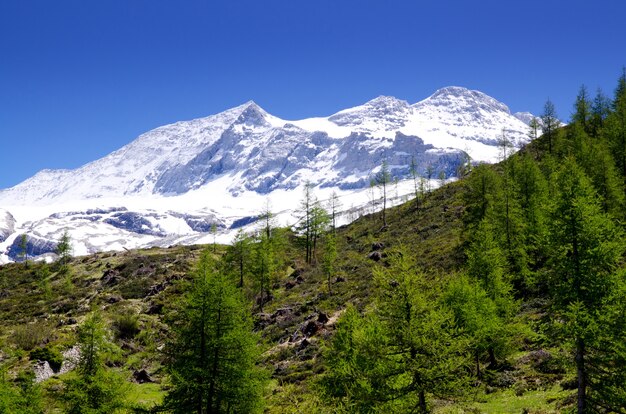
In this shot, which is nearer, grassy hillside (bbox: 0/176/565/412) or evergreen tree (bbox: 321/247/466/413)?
evergreen tree (bbox: 321/247/466/413)

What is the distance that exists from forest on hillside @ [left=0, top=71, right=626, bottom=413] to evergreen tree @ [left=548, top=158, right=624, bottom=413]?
0.06 m

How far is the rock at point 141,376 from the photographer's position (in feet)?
140

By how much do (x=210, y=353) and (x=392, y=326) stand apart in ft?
32.9

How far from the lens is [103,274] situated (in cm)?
→ 8631

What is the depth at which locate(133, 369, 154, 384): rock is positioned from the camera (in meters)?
42.8

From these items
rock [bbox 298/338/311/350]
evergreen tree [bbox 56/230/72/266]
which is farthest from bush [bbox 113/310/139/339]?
evergreen tree [bbox 56/230/72/266]

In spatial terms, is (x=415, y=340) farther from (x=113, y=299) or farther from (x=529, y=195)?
(x=113, y=299)

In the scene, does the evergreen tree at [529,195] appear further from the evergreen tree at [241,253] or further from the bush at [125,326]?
the bush at [125,326]

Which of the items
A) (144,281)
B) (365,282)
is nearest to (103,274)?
(144,281)

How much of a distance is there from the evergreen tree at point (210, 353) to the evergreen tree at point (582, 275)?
47.9ft

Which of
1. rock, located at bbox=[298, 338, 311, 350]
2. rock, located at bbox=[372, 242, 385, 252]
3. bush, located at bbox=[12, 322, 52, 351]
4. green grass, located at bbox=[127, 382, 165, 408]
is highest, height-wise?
rock, located at bbox=[372, 242, 385, 252]

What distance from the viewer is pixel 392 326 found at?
1633 cm

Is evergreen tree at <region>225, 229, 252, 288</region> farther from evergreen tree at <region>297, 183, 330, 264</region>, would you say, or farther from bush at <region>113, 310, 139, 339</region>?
bush at <region>113, 310, 139, 339</region>

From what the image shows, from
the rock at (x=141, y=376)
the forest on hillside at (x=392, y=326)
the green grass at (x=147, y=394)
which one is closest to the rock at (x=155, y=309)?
the forest on hillside at (x=392, y=326)
